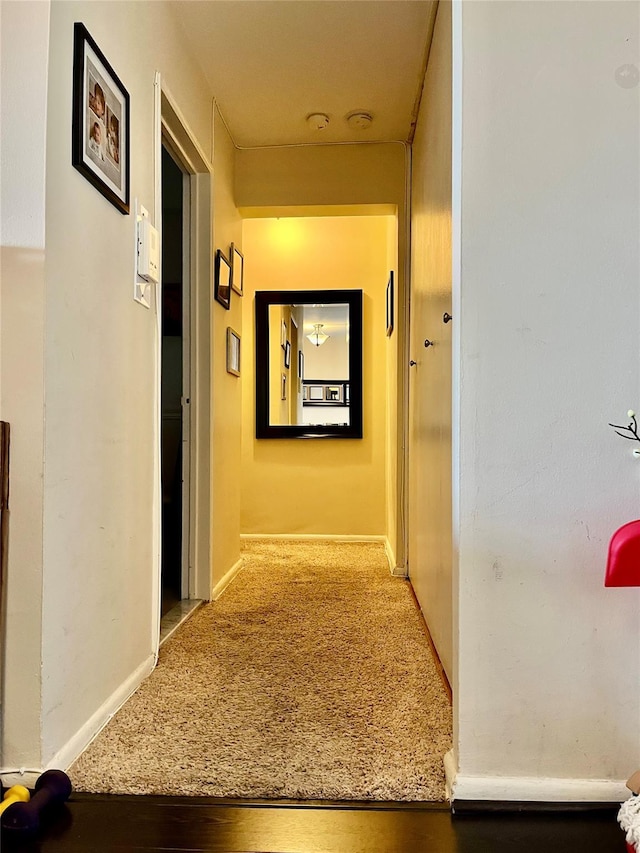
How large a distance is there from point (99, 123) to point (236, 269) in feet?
6.27

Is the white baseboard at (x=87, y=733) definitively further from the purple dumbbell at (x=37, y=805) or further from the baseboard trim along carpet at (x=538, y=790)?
the baseboard trim along carpet at (x=538, y=790)

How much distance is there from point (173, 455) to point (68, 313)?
2283 millimetres

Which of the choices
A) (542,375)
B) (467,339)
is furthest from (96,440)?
(542,375)

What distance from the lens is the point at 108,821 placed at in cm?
128

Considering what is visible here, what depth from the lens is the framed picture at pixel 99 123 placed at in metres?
1.56

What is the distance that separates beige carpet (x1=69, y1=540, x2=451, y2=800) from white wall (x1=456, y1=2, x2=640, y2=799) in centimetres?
28

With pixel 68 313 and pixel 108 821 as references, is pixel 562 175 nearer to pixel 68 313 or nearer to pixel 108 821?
pixel 68 313

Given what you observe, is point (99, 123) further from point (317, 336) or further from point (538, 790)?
point (317, 336)

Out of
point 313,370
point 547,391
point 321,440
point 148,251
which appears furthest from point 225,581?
point 547,391

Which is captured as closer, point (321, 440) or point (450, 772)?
point (450, 772)

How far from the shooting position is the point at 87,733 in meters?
1.59

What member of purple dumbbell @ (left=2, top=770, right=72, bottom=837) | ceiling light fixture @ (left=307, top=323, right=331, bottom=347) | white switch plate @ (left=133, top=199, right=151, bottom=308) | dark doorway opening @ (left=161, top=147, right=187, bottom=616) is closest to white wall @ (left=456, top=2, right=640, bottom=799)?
purple dumbbell @ (left=2, top=770, right=72, bottom=837)

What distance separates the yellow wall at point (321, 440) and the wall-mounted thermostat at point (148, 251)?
2794 millimetres

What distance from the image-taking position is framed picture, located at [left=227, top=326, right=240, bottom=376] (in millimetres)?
3447
